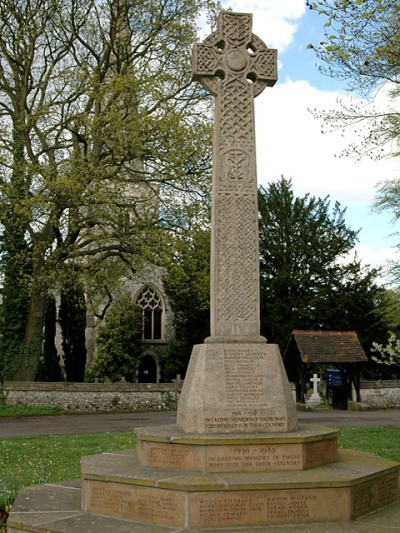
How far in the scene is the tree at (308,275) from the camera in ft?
119

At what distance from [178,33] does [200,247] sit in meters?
8.86

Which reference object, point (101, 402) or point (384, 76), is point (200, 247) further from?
point (384, 76)

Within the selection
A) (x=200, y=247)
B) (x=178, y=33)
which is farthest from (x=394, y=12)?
(x=178, y=33)

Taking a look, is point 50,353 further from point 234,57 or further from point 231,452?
point 231,452

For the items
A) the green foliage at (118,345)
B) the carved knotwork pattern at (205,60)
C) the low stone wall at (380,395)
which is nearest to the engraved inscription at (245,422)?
the carved knotwork pattern at (205,60)

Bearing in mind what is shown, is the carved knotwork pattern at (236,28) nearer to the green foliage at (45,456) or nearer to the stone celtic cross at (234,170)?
the stone celtic cross at (234,170)

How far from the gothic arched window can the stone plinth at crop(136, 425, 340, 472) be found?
3270 cm

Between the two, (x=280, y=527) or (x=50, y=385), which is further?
(x=50, y=385)

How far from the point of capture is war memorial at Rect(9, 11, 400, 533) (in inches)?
217

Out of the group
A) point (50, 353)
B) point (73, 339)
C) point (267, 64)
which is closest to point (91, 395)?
point (50, 353)

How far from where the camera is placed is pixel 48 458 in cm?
1125

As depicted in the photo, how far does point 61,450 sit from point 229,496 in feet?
25.1

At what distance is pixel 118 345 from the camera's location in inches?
1347

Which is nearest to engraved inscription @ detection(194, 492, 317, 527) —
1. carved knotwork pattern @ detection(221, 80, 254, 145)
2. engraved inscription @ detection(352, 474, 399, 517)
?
engraved inscription @ detection(352, 474, 399, 517)
